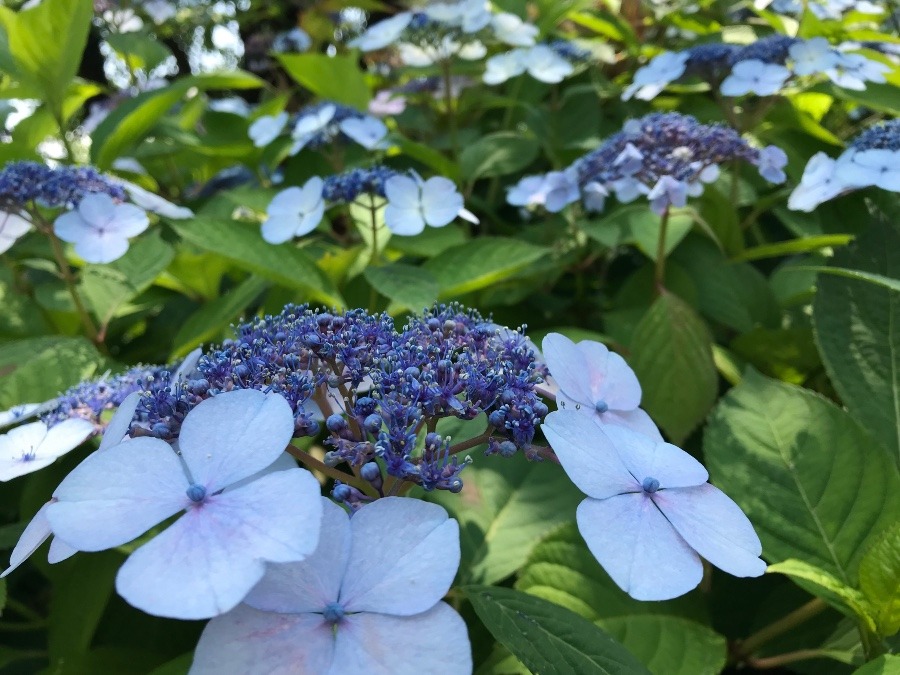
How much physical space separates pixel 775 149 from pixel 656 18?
907 mm

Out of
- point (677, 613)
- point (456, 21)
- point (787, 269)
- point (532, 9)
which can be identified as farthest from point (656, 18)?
point (677, 613)

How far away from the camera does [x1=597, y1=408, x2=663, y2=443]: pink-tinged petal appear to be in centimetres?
72

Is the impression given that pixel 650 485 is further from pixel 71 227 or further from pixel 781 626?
pixel 71 227

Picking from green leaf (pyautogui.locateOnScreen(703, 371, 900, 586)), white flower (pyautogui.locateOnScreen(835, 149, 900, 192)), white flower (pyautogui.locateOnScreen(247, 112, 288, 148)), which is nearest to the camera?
green leaf (pyautogui.locateOnScreen(703, 371, 900, 586))

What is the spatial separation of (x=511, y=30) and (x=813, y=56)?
0.76m

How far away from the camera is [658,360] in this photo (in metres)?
1.10

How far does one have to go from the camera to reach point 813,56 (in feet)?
4.65

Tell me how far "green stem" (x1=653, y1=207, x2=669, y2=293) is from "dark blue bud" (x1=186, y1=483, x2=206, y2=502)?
91 cm

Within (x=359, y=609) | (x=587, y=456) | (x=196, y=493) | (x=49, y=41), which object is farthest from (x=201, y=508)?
(x=49, y=41)

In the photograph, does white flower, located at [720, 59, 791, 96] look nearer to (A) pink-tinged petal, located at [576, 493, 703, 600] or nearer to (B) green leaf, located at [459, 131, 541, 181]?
(B) green leaf, located at [459, 131, 541, 181]

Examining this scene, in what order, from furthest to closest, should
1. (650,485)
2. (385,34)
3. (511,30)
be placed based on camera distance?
(385,34) < (511,30) < (650,485)

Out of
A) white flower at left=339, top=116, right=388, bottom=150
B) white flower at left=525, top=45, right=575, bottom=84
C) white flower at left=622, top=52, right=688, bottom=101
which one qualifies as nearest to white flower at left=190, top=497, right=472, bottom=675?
white flower at left=339, top=116, right=388, bottom=150

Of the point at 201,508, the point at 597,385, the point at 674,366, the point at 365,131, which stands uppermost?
the point at 201,508

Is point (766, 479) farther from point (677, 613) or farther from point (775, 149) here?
point (775, 149)
